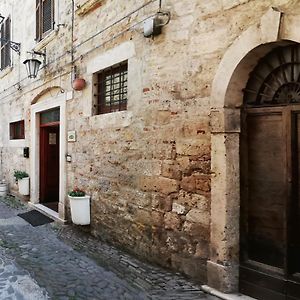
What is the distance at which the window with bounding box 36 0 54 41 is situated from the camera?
7486mm

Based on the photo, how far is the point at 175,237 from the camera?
3.98 meters

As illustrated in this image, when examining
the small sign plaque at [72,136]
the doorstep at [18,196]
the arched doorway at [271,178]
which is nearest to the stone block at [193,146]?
the arched doorway at [271,178]

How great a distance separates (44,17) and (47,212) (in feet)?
15.1

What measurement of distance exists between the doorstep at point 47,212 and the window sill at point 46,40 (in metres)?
3.79

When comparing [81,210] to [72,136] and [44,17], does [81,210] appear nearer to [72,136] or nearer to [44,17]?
[72,136]

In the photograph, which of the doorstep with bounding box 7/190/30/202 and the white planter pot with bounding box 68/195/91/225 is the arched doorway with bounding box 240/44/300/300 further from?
the doorstep with bounding box 7/190/30/202

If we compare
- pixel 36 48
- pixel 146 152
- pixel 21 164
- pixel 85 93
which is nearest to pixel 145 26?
pixel 146 152

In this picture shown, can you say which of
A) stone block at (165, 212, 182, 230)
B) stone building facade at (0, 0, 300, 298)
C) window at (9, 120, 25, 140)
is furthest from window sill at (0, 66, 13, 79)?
stone block at (165, 212, 182, 230)

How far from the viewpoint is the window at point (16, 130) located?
9.86 m

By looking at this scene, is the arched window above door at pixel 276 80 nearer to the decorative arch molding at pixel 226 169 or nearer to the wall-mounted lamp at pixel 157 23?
the decorative arch molding at pixel 226 169

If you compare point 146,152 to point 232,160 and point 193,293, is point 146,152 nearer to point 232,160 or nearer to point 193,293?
point 232,160

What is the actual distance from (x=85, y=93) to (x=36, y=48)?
10.2 ft

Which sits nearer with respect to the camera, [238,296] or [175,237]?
[238,296]

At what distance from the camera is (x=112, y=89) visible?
542cm
